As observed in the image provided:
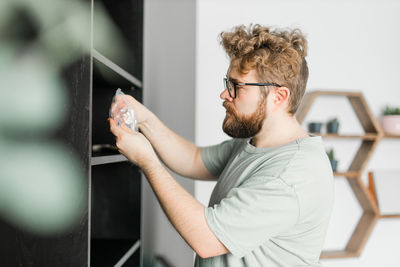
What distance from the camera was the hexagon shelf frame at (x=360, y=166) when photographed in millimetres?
2629

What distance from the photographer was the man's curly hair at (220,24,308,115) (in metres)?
1.26

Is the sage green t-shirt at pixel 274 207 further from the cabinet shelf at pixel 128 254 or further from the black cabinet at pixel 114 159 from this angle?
the black cabinet at pixel 114 159

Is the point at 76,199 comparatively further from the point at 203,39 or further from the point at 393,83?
the point at 393,83

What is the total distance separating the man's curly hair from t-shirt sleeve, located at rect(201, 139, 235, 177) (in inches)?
17.2

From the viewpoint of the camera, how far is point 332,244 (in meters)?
2.82

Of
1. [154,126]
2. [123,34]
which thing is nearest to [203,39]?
[123,34]

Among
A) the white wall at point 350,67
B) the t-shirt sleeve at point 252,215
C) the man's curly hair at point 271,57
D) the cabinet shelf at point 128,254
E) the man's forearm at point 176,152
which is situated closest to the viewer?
the t-shirt sleeve at point 252,215

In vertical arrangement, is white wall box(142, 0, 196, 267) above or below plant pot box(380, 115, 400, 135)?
above

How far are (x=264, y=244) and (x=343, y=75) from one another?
6.80ft

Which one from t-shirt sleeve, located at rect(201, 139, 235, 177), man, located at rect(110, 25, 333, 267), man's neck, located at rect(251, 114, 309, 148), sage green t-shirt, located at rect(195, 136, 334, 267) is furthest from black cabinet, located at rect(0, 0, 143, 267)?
man's neck, located at rect(251, 114, 309, 148)

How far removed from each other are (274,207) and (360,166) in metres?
1.98

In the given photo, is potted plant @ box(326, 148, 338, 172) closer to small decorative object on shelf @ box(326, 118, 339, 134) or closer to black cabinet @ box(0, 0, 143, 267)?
small decorative object on shelf @ box(326, 118, 339, 134)

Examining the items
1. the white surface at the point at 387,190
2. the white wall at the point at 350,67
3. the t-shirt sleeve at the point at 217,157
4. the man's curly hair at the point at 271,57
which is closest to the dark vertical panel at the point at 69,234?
the man's curly hair at the point at 271,57

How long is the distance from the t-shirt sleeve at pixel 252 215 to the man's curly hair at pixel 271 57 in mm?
393
